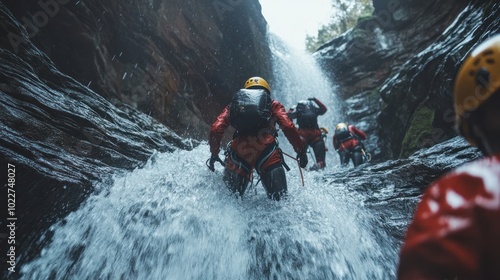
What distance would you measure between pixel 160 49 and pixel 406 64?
370 inches

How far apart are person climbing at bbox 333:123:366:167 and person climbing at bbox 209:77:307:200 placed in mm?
5773

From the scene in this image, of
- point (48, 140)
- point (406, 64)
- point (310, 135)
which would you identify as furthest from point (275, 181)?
point (406, 64)

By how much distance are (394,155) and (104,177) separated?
928 centimetres

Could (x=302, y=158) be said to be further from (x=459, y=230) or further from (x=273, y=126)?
(x=459, y=230)

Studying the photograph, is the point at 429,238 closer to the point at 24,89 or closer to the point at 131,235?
the point at 131,235

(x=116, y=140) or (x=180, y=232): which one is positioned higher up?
(x=116, y=140)

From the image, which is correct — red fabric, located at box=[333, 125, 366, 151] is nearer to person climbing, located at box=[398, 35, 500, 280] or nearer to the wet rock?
the wet rock

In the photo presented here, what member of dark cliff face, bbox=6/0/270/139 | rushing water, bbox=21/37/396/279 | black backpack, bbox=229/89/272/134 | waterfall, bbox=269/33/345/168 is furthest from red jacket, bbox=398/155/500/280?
waterfall, bbox=269/33/345/168

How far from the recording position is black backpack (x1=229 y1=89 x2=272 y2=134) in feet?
14.7

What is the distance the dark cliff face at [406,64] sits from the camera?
279 inches

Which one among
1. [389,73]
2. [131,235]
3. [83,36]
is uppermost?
[389,73]

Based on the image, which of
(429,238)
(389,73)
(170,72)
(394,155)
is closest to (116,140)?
(429,238)

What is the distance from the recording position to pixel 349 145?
33.3 ft

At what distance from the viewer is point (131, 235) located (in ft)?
11.9
